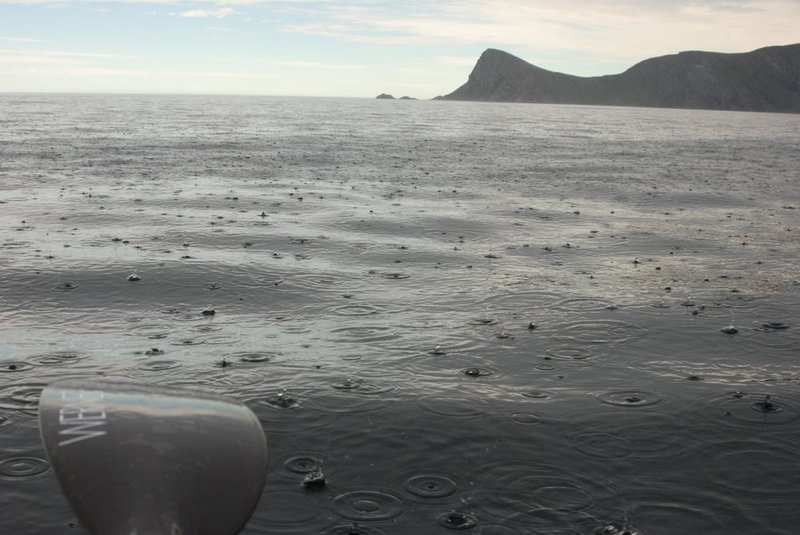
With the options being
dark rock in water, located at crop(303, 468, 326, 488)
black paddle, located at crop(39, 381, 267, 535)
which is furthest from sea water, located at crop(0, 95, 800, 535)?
black paddle, located at crop(39, 381, 267, 535)

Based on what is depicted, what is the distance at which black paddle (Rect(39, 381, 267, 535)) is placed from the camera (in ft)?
17.1

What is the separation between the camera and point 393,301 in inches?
A: 600

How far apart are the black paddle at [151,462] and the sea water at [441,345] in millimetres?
1723

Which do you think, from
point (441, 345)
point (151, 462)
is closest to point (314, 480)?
point (151, 462)

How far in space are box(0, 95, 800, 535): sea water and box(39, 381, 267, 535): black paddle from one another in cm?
172

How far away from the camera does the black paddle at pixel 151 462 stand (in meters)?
5.21

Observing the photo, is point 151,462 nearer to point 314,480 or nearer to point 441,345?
point 314,480

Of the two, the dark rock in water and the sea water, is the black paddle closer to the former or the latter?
the sea water

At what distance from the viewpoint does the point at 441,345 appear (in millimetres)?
12508

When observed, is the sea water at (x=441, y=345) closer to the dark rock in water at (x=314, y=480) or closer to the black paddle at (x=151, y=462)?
the dark rock in water at (x=314, y=480)

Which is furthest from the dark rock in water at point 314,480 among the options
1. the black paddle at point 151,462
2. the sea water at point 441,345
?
the black paddle at point 151,462

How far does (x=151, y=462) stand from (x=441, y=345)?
7556 millimetres

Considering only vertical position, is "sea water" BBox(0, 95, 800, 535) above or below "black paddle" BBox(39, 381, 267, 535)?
below

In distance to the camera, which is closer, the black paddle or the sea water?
the black paddle
